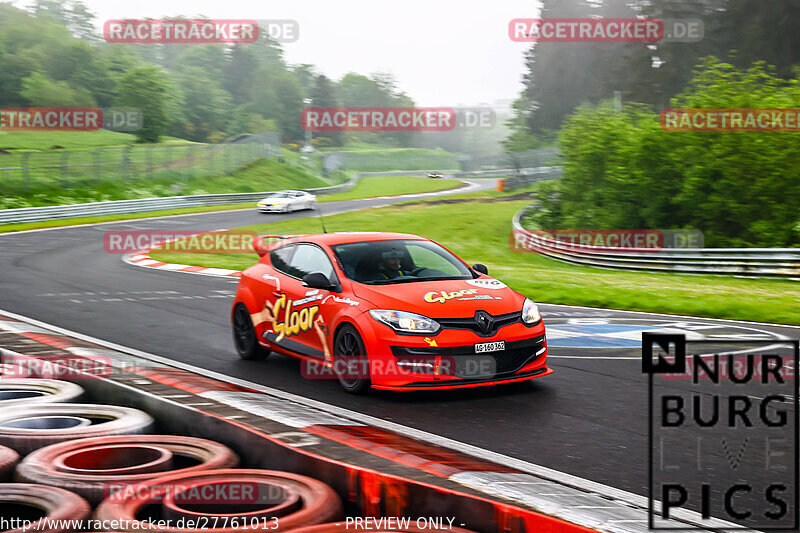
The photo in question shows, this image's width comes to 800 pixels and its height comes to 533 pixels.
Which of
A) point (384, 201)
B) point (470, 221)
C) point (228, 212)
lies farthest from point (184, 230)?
point (384, 201)

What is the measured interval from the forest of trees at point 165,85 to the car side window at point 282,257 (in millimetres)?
79576

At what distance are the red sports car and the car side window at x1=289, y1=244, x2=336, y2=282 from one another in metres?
0.01

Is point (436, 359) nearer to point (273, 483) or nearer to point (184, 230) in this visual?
point (273, 483)

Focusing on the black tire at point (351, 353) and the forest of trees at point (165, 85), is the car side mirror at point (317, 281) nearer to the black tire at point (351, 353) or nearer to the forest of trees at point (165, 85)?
the black tire at point (351, 353)

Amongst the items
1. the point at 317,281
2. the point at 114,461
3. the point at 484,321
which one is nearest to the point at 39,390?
the point at 114,461

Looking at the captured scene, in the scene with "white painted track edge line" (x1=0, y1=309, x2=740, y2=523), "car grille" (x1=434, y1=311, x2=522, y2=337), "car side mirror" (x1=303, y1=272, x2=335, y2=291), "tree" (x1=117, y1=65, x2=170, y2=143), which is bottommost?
"white painted track edge line" (x1=0, y1=309, x2=740, y2=523)

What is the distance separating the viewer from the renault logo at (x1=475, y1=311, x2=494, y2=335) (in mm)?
7465

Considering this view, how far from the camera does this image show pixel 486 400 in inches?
299

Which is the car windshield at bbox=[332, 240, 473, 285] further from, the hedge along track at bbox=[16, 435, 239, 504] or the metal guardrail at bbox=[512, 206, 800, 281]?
the metal guardrail at bbox=[512, 206, 800, 281]

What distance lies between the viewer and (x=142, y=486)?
4.18 m

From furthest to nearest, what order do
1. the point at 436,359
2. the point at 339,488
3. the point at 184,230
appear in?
1. the point at 184,230
2. the point at 436,359
3. the point at 339,488

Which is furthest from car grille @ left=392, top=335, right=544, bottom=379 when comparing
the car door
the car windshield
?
the car door

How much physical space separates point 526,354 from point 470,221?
38.8 metres

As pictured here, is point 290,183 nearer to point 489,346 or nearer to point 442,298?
point 442,298
